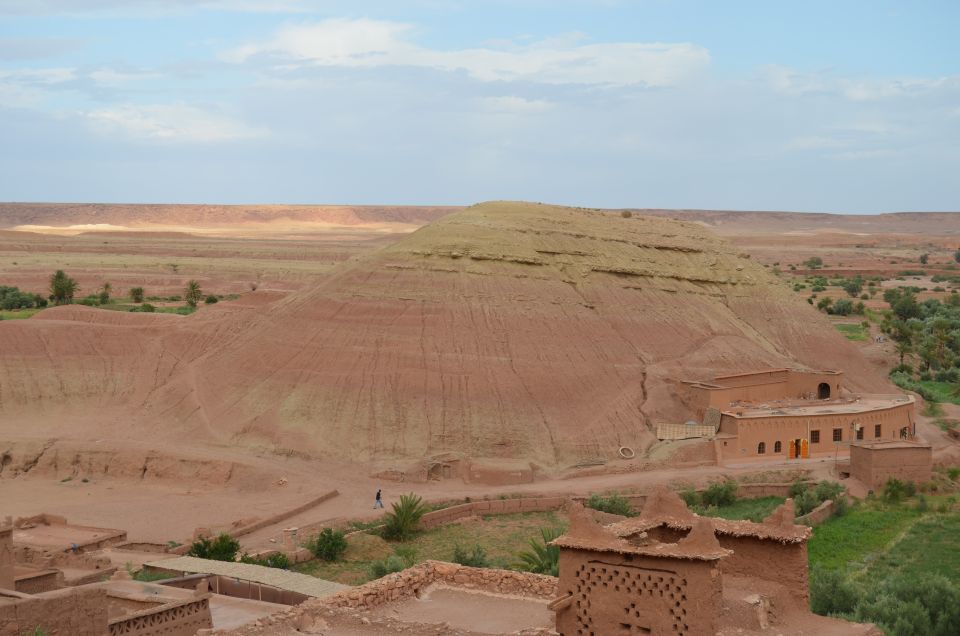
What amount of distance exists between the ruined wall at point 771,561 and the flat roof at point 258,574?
8.61 m

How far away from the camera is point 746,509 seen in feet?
104

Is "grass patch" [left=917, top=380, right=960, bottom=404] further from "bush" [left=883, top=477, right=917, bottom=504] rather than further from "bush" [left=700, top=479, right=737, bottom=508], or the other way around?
"bush" [left=700, top=479, right=737, bottom=508]

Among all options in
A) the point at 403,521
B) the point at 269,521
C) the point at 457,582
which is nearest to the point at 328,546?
the point at 403,521

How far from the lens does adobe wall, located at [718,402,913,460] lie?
119 feet

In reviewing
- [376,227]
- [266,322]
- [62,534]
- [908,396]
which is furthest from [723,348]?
[376,227]

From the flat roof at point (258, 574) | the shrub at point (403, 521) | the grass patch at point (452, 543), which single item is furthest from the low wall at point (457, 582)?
the shrub at point (403, 521)

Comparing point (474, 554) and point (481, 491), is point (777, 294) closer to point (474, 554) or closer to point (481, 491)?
point (481, 491)

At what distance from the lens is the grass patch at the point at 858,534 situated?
1078 inches

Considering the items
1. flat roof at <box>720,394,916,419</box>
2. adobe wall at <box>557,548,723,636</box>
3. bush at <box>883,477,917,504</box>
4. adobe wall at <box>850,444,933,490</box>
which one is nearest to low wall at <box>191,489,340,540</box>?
flat roof at <box>720,394,916,419</box>

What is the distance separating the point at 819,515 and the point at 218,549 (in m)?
14.7

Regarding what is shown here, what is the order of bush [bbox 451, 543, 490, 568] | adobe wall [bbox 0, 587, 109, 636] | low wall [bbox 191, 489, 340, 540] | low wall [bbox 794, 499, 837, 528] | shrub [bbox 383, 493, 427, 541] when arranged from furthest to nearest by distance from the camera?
low wall [bbox 794, 499, 837, 528], shrub [bbox 383, 493, 427, 541], low wall [bbox 191, 489, 340, 540], bush [bbox 451, 543, 490, 568], adobe wall [bbox 0, 587, 109, 636]

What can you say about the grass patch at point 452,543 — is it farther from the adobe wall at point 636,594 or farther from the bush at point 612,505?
the adobe wall at point 636,594

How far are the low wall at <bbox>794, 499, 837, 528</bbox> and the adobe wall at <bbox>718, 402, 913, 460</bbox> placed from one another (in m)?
5.08

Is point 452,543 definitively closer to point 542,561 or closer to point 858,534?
point 542,561
